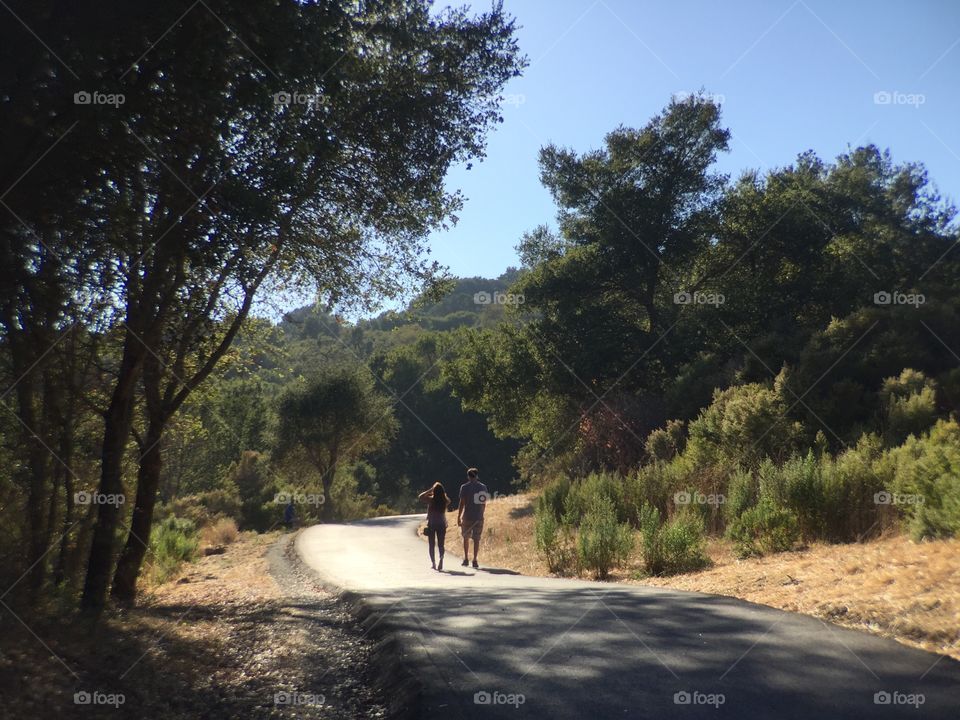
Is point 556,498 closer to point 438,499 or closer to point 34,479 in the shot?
point 438,499

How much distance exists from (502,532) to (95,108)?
18.1 metres

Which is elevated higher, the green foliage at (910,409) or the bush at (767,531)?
the green foliage at (910,409)

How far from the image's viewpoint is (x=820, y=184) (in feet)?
136

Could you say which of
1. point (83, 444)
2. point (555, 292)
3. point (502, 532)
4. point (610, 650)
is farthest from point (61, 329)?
point (555, 292)

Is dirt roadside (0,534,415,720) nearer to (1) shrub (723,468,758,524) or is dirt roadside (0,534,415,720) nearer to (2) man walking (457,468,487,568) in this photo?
(2) man walking (457,468,487,568)

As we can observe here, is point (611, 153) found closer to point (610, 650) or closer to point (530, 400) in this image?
point (530, 400)

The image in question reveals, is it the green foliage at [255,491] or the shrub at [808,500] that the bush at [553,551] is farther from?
the green foliage at [255,491]
